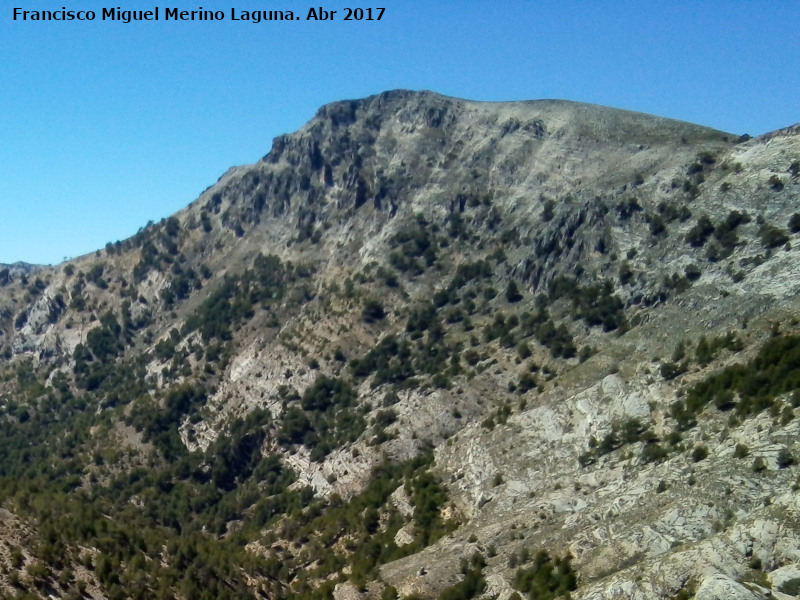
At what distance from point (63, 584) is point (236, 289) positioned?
119 metres

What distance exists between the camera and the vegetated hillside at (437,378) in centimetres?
5816

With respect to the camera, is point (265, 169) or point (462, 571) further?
Result: point (265, 169)

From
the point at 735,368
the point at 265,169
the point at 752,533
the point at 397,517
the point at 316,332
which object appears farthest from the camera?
the point at 265,169

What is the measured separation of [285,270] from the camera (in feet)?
537

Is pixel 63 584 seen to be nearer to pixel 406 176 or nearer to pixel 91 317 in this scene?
pixel 406 176

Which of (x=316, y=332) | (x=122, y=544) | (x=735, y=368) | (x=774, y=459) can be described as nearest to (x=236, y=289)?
(x=316, y=332)

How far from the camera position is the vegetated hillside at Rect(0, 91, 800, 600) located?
5816cm

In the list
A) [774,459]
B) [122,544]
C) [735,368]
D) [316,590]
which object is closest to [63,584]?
[122,544]

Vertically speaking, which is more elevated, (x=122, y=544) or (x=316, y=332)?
(x=316, y=332)

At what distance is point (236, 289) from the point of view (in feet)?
551

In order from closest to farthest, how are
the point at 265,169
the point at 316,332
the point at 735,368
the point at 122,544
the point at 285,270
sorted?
the point at 122,544 < the point at 735,368 < the point at 316,332 < the point at 285,270 < the point at 265,169

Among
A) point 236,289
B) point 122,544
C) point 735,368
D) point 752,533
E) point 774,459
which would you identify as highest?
point 236,289

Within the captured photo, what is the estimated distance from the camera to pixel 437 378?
114 m

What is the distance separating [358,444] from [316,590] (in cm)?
3930
